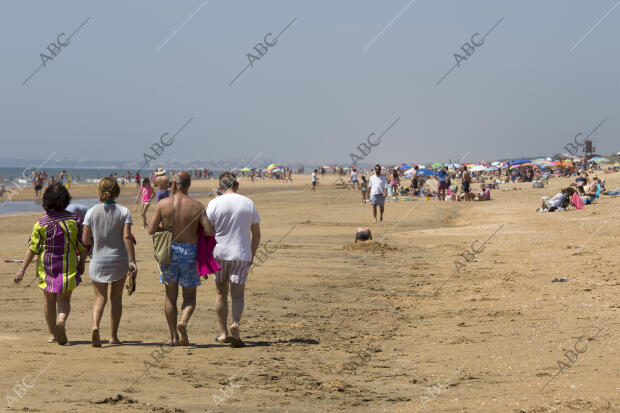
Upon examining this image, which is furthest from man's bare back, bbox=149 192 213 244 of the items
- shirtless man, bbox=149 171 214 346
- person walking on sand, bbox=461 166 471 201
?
person walking on sand, bbox=461 166 471 201

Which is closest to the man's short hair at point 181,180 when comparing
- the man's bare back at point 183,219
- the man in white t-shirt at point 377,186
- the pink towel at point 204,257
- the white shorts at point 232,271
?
the man's bare back at point 183,219

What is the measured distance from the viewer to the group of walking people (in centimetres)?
690

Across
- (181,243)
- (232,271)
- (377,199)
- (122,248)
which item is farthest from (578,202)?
(122,248)

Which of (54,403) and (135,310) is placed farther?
(135,310)

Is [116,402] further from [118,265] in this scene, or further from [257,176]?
[257,176]

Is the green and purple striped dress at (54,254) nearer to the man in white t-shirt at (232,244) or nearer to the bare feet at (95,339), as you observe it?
the bare feet at (95,339)

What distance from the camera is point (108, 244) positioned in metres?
6.88

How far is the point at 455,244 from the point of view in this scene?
1627cm

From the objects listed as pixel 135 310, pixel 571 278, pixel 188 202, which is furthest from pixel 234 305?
pixel 571 278

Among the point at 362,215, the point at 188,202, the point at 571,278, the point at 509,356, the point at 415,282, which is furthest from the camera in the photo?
the point at 362,215

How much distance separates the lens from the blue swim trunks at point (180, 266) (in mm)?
6945

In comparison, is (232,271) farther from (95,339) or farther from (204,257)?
(95,339)

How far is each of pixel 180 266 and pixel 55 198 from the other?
1.39 meters

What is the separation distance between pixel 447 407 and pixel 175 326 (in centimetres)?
305
